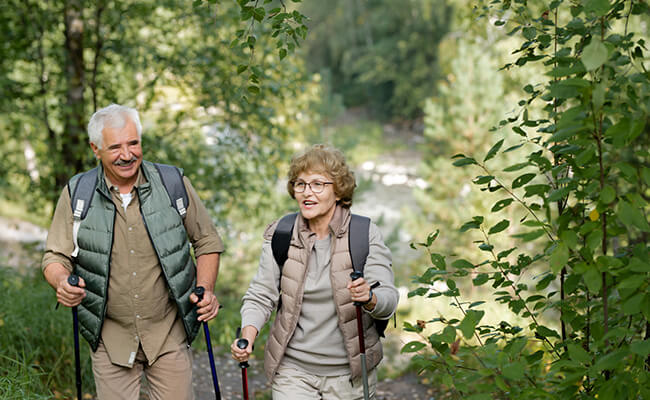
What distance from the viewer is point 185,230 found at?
299 centimetres

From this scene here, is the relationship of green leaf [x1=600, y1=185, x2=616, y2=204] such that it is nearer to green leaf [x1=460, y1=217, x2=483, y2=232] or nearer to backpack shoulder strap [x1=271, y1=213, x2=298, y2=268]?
green leaf [x1=460, y1=217, x2=483, y2=232]

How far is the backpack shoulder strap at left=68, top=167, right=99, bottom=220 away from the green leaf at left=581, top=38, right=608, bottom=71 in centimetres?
214

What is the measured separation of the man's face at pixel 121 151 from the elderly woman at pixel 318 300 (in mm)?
681

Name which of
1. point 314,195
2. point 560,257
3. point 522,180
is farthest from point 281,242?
point 560,257

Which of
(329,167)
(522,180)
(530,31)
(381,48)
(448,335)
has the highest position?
(381,48)

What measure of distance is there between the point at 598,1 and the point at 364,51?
96.7 feet

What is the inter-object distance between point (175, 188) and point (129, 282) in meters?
0.47

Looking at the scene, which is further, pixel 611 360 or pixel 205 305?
pixel 205 305

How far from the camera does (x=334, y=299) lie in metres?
2.69

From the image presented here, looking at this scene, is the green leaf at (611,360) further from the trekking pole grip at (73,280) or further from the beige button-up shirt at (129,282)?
the trekking pole grip at (73,280)

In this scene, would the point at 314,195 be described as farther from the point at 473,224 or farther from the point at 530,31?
the point at 530,31

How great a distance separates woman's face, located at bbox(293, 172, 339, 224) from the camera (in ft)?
9.11

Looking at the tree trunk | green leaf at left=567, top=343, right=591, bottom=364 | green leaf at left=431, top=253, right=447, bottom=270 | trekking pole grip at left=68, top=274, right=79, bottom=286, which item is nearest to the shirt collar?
trekking pole grip at left=68, top=274, right=79, bottom=286

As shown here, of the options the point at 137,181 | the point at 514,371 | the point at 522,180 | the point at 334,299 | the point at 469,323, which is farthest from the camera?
the point at 137,181
